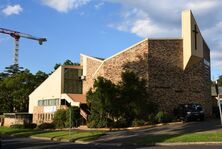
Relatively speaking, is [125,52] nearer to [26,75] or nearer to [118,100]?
[118,100]

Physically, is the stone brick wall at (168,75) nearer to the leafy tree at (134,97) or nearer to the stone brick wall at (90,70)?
the leafy tree at (134,97)

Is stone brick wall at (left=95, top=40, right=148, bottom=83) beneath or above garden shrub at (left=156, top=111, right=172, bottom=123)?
above

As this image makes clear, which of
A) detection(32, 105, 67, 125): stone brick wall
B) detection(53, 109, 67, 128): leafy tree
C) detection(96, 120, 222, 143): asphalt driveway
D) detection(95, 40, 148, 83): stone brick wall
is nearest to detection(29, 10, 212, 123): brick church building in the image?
detection(95, 40, 148, 83): stone brick wall

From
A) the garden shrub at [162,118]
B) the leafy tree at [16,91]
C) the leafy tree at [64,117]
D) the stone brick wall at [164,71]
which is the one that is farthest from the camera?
the leafy tree at [16,91]

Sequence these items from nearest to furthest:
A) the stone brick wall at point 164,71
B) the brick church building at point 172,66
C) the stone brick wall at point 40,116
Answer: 1. the stone brick wall at point 164,71
2. the brick church building at point 172,66
3. the stone brick wall at point 40,116

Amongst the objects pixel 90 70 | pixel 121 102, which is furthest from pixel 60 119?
pixel 121 102

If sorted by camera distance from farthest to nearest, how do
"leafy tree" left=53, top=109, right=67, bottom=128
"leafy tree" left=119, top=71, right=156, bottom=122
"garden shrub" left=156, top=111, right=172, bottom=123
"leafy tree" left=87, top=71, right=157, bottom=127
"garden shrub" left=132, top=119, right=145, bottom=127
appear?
"leafy tree" left=53, top=109, right=67, bottom=128, "leafy tree" left=119, top=71, right=156, bottom=122, "leafy tree" left=87, top=71, right=157, bottom=127, "garden shrub" left=156, top=111, right=172, bottom=123, "garden shrub" left=132, top=119, right=145, bottom=127

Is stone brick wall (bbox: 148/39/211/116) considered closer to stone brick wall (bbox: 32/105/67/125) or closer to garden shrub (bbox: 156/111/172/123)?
garden shrub (bbox: 156/111/172/123)

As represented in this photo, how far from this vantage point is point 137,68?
159 feet

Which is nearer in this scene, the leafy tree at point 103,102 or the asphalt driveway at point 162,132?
the asphalt driveway at point 162,132

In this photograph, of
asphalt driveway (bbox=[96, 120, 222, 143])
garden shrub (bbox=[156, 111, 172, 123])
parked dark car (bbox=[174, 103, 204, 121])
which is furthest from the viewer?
parked dark car (bbox=[174, 103, 204, 121])

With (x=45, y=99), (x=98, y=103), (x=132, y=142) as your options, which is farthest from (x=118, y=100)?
(x=45, y=99)

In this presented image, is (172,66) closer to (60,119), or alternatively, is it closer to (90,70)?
(90,70)

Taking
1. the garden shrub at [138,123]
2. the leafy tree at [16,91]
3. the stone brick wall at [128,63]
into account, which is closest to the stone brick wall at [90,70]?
the stone brick wall at [128,63]
